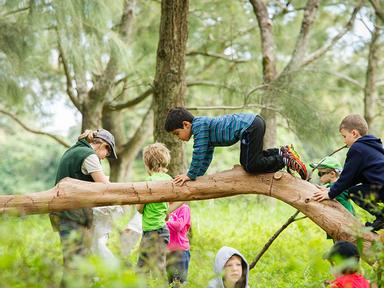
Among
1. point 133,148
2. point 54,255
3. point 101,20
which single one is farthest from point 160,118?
point 133,148

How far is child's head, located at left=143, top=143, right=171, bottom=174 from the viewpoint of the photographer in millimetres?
5172

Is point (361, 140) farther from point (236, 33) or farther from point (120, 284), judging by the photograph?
point (236, 33)

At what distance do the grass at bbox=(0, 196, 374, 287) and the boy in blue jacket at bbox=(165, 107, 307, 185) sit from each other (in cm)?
51

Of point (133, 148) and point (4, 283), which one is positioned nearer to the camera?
point (4, 283)

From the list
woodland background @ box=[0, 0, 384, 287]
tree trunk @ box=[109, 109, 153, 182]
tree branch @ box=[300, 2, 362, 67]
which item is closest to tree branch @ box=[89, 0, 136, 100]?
woodland background @ box=[0, 0, 384, 287]

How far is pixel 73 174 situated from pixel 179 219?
103 cm

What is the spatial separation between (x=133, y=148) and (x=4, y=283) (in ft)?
38.9

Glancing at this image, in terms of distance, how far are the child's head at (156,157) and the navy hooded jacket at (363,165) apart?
136 cm

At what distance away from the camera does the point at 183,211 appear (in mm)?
5680

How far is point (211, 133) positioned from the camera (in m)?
4.84

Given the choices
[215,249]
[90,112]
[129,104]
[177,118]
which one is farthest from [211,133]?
[129,104]

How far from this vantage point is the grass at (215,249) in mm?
2334

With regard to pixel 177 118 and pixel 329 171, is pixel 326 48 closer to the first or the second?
pixel 329 171

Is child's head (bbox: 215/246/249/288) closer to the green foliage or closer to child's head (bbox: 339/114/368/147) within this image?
child's head (bbox: 339/114/368/147)
